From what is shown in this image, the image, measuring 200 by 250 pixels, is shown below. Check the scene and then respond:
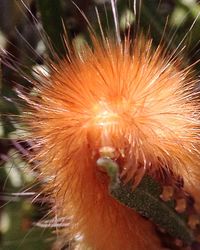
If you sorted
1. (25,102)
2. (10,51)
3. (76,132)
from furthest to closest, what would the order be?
(10,51), (25,102), (76,132)

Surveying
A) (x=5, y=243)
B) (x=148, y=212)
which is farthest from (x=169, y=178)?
(x=5, y=243)

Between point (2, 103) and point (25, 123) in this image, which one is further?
point (2, 103)

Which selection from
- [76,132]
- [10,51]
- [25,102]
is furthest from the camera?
[10,51]

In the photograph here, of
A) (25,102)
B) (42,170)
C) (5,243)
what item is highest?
(25,102)

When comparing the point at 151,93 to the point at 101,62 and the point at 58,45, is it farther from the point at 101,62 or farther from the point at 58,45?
the point at 58,45

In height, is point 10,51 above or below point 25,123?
above
